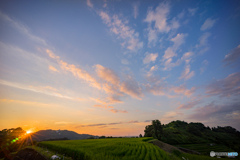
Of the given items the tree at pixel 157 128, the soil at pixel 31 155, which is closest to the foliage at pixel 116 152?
the soil at pixel 31 155

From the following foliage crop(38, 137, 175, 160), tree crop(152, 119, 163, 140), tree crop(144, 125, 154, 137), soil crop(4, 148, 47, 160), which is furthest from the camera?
tree crop(144, 125, 154, 137)

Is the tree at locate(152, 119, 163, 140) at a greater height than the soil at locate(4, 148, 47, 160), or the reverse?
the tree at locate(152, 119, 163, 140)

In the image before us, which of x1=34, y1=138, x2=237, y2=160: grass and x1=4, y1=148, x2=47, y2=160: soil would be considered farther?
x1=4, y1=148, x2=47, y2=160: soil

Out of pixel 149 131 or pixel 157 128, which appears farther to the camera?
pixel 149 131

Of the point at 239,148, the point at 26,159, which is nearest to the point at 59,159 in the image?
the point at 26,159

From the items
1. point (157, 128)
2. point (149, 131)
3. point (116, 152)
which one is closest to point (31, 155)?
point (116, 152)

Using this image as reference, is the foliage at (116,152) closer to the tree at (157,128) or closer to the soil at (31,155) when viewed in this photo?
the soil at (31,155)

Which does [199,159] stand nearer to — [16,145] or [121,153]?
[121,153]

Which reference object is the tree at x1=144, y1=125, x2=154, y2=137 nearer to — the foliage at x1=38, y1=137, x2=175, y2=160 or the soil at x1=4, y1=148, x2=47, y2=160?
the foliage at x1=38, y1=137, x2=175, y2=160

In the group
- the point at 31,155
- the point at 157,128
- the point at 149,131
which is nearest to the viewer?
the point at 31,155

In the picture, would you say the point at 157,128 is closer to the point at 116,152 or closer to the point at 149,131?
the point at 149,131

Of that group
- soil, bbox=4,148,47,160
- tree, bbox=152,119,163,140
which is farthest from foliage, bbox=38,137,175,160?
tree, bbox=152,119,163,140

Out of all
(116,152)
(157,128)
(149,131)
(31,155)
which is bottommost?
(31,155)

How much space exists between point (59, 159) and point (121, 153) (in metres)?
9.78
